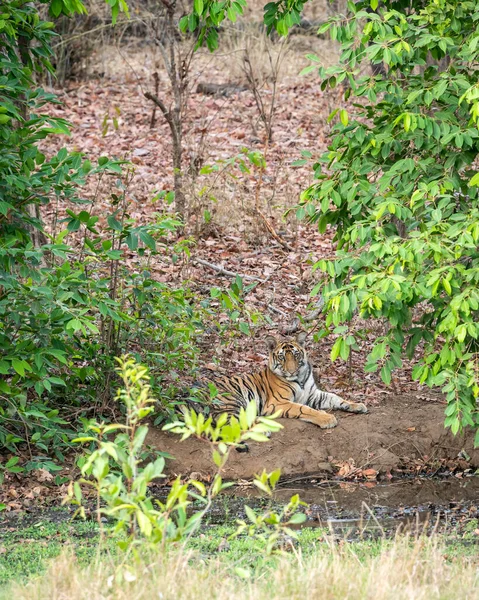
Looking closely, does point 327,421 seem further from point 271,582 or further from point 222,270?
point 271,582

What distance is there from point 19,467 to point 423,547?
338 cm

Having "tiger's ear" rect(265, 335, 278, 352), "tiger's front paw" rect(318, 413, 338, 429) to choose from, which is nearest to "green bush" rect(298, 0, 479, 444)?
"tiger's front paw" rect(318, 413, 338, 429)

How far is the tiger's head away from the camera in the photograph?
8.95 meters

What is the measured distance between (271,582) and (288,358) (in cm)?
441

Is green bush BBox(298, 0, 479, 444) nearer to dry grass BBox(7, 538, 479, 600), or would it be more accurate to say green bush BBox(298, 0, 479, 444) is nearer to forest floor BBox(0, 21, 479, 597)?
forest floor BBox(0, 21, 479, 597)

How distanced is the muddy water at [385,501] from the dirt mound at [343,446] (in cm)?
28

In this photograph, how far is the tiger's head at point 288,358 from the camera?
895 centimetres

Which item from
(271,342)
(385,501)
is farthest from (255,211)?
(385,501)

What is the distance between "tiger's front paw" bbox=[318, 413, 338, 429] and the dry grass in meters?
3.86

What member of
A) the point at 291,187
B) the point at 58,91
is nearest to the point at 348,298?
the point at 291,187

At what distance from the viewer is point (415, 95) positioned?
6105 mm

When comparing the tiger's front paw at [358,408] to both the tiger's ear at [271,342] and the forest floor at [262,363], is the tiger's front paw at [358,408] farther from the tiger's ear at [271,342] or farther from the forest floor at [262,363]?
the tiger's ear at [271,342]

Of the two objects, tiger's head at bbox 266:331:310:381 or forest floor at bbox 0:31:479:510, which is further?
tiger's head at bbox 266:331:310:381

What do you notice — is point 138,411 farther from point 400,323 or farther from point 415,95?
point 415,95
